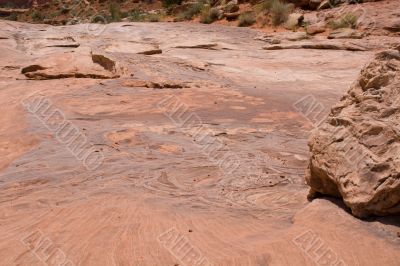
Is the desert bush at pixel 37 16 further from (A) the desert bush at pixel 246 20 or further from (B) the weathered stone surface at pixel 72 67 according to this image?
(B) the weathered stone surface at pixel 72 67

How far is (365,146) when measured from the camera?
10.9 ft

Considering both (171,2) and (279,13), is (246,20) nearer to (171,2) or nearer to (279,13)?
(279,13)

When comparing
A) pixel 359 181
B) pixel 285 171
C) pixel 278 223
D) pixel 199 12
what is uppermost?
pixel 359 181

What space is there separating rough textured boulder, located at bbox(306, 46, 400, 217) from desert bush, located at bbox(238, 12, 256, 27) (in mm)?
15369

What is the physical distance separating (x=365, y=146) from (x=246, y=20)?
15995mm

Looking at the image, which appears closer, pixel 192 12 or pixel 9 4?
pixel 192 12

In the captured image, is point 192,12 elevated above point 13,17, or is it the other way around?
point 192,12

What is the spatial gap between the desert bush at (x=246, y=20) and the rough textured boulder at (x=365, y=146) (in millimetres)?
15369

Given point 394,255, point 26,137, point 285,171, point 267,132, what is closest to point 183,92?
point 267,132

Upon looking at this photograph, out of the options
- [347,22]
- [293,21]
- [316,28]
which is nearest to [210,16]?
[293,21]

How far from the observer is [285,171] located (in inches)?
191

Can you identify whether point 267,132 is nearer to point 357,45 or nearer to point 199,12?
point 357,45

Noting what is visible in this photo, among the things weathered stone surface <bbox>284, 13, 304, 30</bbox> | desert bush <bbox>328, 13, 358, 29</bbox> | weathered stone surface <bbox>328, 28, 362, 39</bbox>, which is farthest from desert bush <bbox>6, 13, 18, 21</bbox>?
weathered stone surface <bbox>328, 28, 362, 39</bbox>

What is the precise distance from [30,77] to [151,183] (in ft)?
22.7
